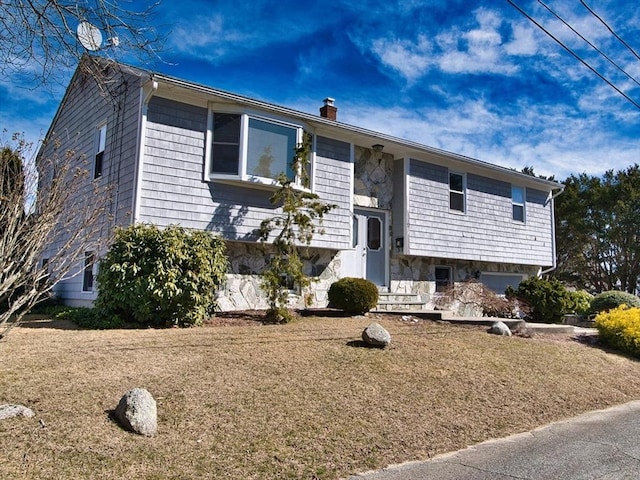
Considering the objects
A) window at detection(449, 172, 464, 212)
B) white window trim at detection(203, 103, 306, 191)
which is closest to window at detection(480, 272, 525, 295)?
window at detection(449, 172, 464, 212)

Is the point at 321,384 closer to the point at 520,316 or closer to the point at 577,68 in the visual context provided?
the point at 577,68

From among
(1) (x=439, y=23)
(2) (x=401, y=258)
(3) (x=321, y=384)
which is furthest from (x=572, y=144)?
(3) (x=321, y=384)

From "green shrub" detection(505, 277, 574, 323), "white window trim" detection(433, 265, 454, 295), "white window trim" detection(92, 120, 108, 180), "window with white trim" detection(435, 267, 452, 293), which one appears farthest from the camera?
"window with white trim" detection(435, 267, 452, 293)

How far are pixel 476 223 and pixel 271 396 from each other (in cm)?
1167

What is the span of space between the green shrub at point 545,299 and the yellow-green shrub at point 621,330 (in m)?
1.70

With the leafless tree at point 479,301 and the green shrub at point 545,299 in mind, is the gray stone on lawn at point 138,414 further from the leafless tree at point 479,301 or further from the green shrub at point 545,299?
the green shrub at point 545,299

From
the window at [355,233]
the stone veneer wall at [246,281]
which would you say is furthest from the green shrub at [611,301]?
the stone veneer wall at [246,281]

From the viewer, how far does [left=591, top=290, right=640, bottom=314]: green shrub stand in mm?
14495

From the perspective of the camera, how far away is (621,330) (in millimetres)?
10711

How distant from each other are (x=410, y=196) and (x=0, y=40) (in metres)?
10.4

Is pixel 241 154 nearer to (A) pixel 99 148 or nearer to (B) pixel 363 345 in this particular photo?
(A) pixel 99 148

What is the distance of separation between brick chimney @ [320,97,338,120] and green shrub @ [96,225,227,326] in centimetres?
642

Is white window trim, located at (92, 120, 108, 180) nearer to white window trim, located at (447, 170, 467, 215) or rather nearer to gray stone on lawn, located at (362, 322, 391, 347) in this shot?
gray stone on lawn, located at (362, 322, 391, 347)

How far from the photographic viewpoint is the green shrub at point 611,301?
14.5 m
